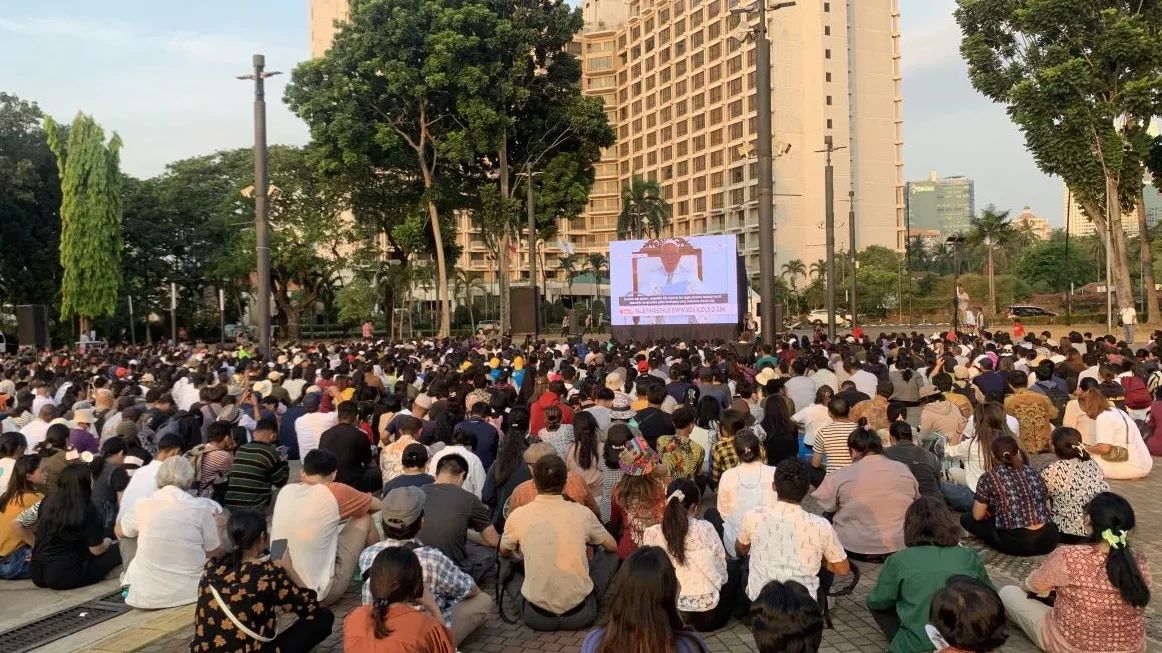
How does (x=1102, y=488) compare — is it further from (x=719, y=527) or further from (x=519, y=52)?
(x=519, y=52)

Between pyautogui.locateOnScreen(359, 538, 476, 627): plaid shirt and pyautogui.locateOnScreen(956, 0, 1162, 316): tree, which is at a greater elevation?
pyautogui.locateOnScreen(956, 0, 1162, 316): tree

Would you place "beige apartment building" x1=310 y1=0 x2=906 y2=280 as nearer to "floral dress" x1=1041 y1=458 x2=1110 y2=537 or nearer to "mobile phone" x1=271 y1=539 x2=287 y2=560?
"floral dress" x1=1041 y1=458 x2=1110 y2=537

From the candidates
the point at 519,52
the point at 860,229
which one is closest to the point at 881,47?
the point at 860,229

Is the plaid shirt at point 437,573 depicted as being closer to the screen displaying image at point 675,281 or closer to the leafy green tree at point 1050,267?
the screen displaying image at point 675,281

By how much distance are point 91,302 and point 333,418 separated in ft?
123

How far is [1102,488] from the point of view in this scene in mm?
6309

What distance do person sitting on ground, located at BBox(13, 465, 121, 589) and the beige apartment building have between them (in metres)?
72.2

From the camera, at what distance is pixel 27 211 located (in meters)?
41.8

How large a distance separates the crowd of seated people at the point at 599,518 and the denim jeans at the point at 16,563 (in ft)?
0.04

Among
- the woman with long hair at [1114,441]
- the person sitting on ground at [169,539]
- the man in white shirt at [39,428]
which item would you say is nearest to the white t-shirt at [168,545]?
the person sitting on ground at [169,539]

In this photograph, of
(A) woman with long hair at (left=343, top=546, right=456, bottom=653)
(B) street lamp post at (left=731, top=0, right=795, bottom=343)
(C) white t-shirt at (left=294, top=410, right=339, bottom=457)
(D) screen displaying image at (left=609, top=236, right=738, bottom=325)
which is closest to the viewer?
(A) woman with long hair at (left=343, top=546, right=456, bottom=653)

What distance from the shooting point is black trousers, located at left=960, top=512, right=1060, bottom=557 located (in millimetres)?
6270

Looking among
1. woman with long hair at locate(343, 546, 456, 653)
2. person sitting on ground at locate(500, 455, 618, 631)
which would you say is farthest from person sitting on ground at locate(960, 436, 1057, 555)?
woman with long hair at locate(343, 546, 456, 653)

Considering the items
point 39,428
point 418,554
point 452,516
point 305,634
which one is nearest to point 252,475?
point 452,516
